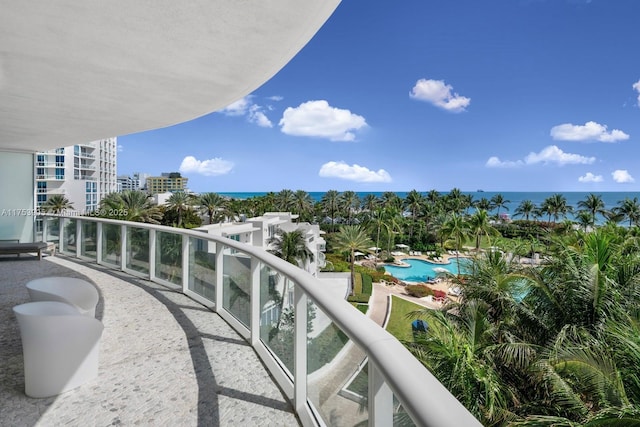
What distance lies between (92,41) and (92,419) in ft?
10.8

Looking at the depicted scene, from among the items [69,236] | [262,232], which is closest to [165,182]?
[262,232]

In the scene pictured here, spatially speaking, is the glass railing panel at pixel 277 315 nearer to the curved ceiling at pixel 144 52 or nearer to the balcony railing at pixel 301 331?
the balcony railing at pixel 301 331

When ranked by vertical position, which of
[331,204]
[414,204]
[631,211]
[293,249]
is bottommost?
[293,249]

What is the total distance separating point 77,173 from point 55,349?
88.1 metres

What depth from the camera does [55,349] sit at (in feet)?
8.65

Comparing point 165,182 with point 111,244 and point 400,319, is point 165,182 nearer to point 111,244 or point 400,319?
point 400,319

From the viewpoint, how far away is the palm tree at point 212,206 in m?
48.4

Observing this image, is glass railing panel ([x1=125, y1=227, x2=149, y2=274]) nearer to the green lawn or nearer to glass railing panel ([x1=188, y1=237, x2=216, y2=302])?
glass railing panel ([x1=188, y1=237, x2=216, y2=302])

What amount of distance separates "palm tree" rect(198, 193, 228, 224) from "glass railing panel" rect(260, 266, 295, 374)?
47335mm

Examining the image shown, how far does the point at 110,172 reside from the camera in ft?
300

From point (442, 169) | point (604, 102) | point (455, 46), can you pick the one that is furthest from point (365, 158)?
point (604, 102)

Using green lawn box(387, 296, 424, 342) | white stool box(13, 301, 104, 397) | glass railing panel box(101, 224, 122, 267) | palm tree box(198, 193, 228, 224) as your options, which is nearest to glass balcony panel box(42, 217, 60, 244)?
glass railing panel box(101, 224, 122, 267)

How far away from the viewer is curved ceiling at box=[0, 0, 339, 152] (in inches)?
110

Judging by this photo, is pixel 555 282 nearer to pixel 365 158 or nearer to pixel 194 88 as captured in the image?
pixel 194 88
